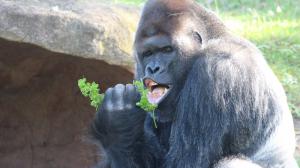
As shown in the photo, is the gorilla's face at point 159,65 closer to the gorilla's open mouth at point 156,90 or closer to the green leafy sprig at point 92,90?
the gorilla's open mouth at point 156,90

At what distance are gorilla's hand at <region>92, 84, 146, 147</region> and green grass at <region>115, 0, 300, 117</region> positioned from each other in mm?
2490

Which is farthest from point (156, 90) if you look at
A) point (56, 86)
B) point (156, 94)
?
point (56, 86)

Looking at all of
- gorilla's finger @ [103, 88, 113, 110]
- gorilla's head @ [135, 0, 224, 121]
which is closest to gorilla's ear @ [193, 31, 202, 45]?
gorilla's head @ [135, 0, 224, 121]

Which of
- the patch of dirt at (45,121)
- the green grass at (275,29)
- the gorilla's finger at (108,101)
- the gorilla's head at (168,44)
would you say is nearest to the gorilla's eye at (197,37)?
the gorilla's head at (168,44)

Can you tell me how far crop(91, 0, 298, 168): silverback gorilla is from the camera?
3.98 metres

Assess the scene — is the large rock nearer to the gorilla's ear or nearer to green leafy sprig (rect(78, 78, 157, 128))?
green leafy sprig (rect(78, 78, 157, 128))

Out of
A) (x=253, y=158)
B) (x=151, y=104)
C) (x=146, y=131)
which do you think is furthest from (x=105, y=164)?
(x=253, y=158)

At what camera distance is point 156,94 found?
415 cm

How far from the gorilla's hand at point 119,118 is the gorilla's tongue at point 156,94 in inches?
4.1

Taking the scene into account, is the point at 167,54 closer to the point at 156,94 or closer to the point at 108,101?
the point at 156,94

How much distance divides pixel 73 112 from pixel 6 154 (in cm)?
65

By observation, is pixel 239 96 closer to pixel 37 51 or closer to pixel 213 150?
pixel 213 150

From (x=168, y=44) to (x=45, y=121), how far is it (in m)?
2.09

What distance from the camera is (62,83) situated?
586 cm
